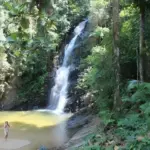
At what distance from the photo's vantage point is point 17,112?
2280cm

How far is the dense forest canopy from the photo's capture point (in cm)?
318

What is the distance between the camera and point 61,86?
24.4m

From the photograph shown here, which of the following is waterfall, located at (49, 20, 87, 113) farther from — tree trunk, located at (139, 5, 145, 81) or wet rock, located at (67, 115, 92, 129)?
tree trunk, located at (139, 5, 145, 81)

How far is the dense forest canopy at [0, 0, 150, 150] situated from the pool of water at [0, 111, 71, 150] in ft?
7.98

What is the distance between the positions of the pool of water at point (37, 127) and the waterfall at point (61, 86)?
1.34 m

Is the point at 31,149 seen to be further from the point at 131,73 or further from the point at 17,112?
the point at 17,112

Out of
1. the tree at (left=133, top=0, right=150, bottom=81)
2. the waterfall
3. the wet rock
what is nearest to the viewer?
the tree at (left=133, top=0, right=150, bottom=81)

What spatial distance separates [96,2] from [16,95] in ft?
32.7

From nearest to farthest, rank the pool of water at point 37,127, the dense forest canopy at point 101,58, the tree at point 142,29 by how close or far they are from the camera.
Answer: the dense forest canopy at point 101,58
the tree at point 142,29
the pool of water at point 37,127

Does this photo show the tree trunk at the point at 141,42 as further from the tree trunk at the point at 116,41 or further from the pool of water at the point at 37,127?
the pool of water at the point at 37,127

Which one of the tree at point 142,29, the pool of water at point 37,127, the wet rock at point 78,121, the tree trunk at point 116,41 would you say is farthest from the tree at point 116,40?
the wet rock at point 78,121

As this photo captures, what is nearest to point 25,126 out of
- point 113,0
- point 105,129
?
point 105,129

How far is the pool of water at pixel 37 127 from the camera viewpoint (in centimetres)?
1386

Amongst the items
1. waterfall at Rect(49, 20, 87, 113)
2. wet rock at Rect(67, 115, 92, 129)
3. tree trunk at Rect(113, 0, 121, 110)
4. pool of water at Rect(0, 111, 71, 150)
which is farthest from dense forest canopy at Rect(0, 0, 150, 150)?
pool of water at Rect(0, 111, 71, 150)
